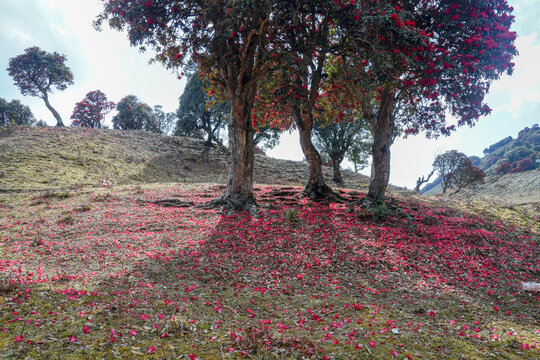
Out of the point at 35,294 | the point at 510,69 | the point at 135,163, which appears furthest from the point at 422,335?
the point at 135,163

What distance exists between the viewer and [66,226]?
10328 millimetres

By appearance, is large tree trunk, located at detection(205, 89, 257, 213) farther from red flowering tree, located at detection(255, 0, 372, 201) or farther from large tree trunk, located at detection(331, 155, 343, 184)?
large tree trunk, located at detection(331, 155, 343, 184)

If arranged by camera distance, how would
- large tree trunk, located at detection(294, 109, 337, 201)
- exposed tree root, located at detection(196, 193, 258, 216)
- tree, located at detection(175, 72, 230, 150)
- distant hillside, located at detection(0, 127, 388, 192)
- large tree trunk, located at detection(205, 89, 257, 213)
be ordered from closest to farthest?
exposed tree root, located at detection(196, 193, 258, 216) < large tree trunk, located at detection(205, 89, 257, 213) < large tree trunk, located at detection(294, 109, 337, 201) < distant hillside, located at detection(0, 127, 388, 192) < tree, located at detection(175, 72, 230, 150)

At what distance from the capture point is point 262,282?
22.0 ft

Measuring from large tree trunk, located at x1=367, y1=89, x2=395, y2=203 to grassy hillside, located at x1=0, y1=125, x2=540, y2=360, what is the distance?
1074 millimetres

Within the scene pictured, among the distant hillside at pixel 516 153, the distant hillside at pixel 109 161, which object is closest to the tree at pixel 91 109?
the distant hillside at pixel 109 161

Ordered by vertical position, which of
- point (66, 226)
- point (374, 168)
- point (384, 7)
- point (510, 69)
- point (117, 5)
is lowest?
point (66, 226)

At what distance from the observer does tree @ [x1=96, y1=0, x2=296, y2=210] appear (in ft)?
37.2

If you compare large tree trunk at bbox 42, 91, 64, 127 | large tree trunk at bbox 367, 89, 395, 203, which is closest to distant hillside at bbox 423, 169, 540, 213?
large tree trunk at bbox 367, 89, 395, 203

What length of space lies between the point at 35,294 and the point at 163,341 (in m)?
2.78

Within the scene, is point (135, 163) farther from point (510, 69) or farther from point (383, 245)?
point (510, 69)

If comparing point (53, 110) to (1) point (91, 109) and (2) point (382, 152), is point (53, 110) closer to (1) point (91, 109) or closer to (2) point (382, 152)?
(1) point (91, 109)

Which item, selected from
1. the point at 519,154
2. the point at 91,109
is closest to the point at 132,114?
the point at 91,109

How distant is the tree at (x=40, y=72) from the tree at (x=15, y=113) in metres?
9.04
